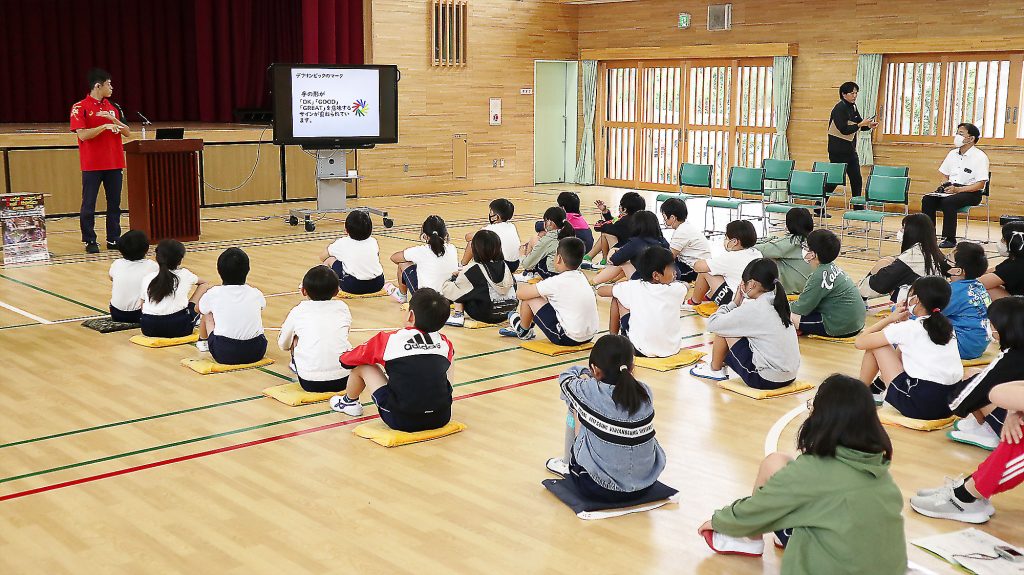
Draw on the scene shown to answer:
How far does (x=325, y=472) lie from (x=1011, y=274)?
4.97 metres

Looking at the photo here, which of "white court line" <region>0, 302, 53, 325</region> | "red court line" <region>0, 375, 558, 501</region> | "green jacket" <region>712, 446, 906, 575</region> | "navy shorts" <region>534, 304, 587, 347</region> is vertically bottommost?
"red court line" <region>0, 375, 558, 501</region>

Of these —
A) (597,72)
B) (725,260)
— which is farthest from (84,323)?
(597,72)

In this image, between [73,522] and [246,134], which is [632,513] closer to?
[73,522]

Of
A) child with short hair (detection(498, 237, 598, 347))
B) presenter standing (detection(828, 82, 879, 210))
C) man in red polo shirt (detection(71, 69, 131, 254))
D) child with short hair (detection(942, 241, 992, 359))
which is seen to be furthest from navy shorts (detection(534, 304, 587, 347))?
presenter standing (detection(828, 82, 879, 210))

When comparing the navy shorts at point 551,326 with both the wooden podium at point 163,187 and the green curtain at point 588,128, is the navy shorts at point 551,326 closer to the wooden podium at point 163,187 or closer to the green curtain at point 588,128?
the wooden podium at point 163,187

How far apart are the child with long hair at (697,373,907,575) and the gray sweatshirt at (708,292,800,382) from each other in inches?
107

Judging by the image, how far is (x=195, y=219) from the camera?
1148 centimetres

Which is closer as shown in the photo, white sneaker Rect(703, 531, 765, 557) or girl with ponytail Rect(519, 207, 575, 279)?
white sneaker Rect(703, 531, 765, 557)

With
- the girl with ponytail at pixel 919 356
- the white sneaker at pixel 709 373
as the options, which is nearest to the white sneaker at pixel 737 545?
the girl with ponytail at pixel 919 356

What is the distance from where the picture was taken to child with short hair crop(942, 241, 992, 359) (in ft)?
20.1

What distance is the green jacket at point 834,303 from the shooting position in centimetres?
712

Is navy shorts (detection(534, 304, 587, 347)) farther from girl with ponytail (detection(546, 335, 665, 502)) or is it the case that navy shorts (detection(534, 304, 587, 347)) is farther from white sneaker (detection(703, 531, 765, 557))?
white sneaker (detection(703, 531, 765, 557))

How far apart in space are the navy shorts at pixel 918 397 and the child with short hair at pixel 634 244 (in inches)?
107

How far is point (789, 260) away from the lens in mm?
7969
